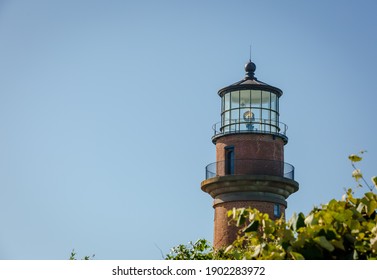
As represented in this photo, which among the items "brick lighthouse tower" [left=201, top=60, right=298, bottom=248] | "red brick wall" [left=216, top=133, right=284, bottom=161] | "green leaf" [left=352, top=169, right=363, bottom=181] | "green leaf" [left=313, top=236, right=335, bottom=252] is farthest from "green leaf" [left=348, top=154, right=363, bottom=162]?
"red brick wall" [left=216, top=133, right=284, bottom=161]

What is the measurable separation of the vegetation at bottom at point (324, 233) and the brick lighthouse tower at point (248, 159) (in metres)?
32.5

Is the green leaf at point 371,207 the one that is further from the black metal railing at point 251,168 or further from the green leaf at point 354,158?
the black metal railing at point 251,168

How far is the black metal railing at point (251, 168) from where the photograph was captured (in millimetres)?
39469

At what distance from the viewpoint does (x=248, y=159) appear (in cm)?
3969

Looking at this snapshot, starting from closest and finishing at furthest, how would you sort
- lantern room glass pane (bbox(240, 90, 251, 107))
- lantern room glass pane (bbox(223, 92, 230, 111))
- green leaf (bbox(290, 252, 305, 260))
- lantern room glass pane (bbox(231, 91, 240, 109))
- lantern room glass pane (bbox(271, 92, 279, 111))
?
green leaf (bbox(290, 252, 305, 260)) < lantern room glass pane (bbox(240, 90, 251, 107)) < lantern room glass pane (bbox(231, 91, 240, 109)) < lantern room glass pane (bbox(223, 92, 230, 111)) < lantern room glass pane (bbox(271, 92, 279, 111))

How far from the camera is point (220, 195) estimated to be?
39625 mm

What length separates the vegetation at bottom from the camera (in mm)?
4805

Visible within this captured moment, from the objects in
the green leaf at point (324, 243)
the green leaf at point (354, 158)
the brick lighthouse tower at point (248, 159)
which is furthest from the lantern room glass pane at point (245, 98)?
the green leaf at point (324, 243)

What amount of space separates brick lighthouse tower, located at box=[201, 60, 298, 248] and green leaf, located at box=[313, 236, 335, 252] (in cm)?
3298

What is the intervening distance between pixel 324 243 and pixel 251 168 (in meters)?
34.8

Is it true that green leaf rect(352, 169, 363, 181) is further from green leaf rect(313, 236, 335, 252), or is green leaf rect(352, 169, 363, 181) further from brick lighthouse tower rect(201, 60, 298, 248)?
brick lighthouse tower rect(201, 60, 298, 248)
